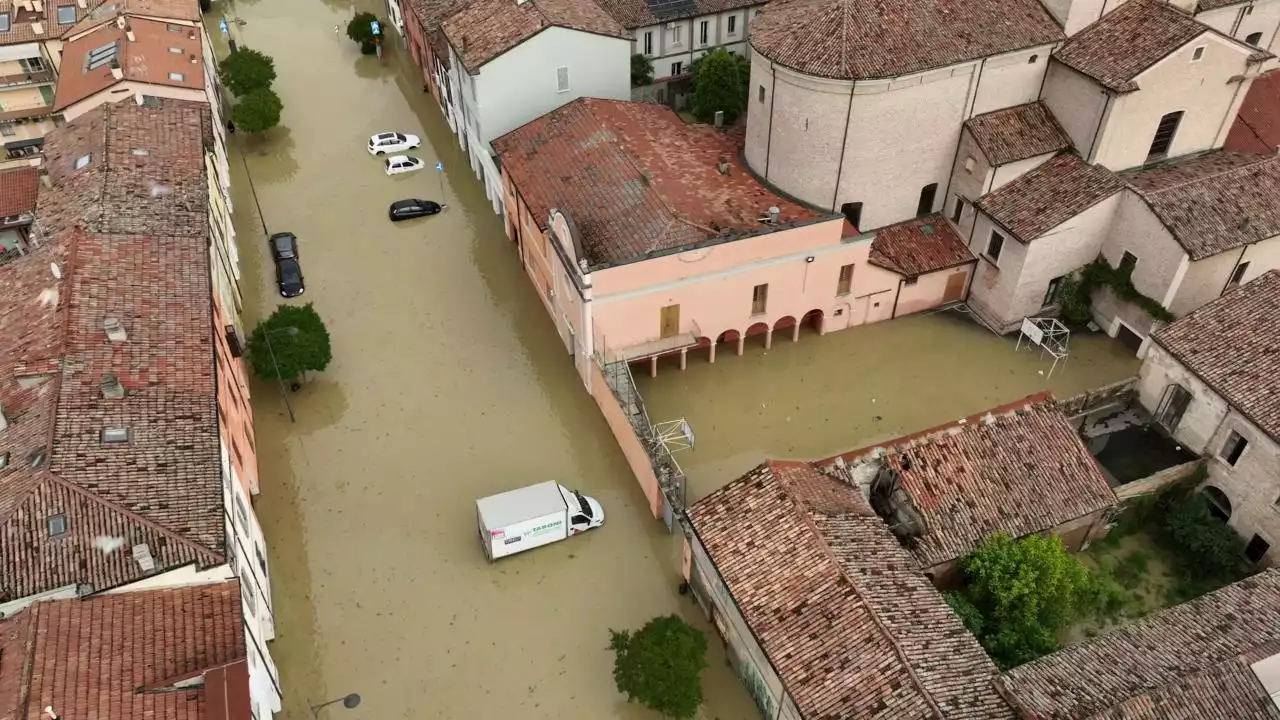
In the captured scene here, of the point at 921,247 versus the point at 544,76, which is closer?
the point at 921,247

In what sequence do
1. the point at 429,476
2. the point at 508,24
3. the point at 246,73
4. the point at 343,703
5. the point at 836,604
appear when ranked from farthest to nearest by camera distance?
the point at 246,73
the point at 508,24
the point at 429,476
the point at 343,703
the point at 836,604

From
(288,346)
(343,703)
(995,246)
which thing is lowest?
(343,703)

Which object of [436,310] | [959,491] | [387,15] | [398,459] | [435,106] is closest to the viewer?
[959,491]

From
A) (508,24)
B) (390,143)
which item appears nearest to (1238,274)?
(508,24)

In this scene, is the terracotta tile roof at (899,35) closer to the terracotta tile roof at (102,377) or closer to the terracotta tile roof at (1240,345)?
the terracotta tile roof at (1240,345)

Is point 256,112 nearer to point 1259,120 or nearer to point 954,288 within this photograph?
point 954,288

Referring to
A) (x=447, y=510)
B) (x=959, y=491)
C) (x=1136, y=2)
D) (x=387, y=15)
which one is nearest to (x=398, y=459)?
(x=447, y=510)

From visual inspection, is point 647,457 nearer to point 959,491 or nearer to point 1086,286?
point 959,491
